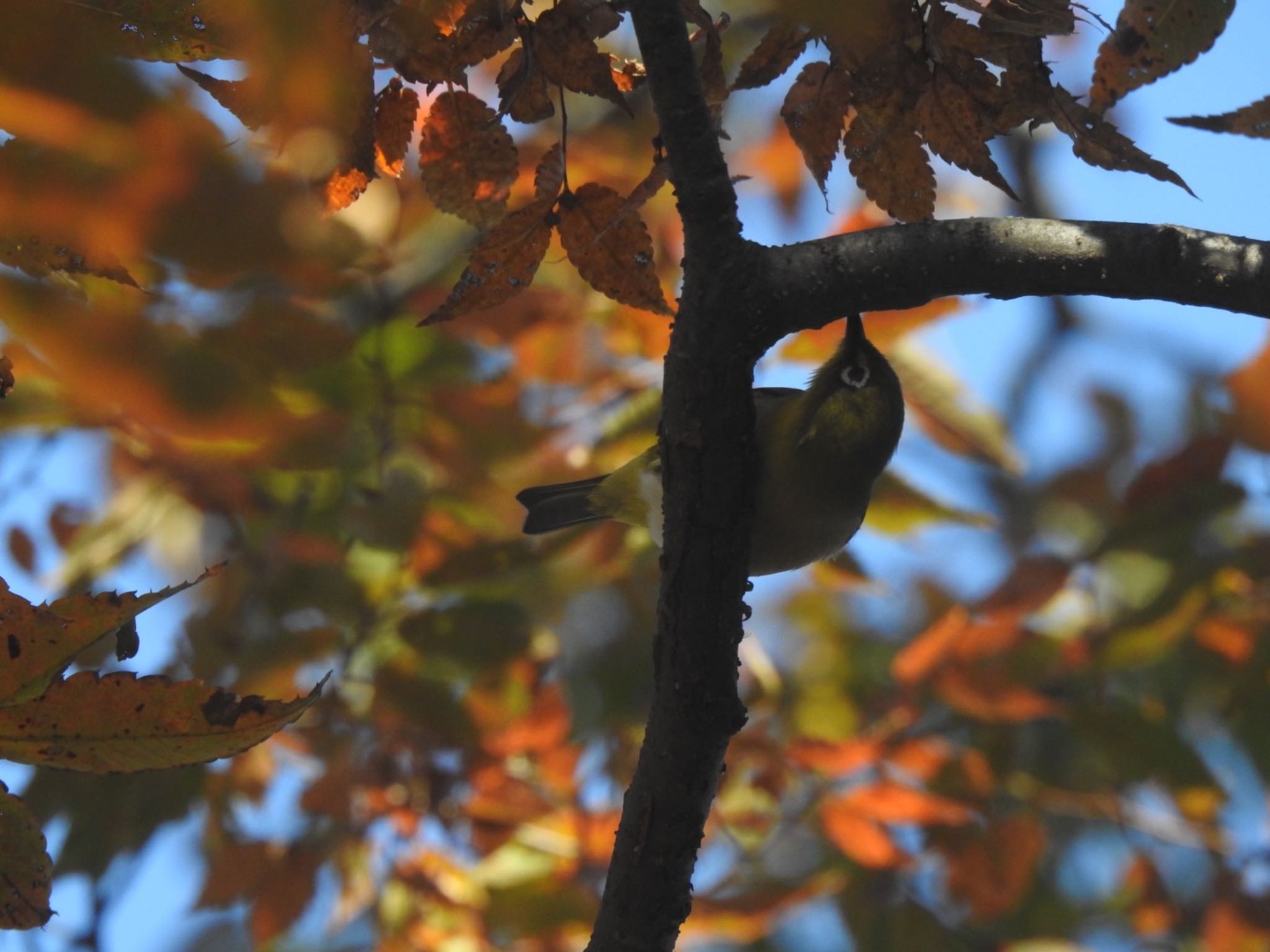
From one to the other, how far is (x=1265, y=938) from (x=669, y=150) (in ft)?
12.5

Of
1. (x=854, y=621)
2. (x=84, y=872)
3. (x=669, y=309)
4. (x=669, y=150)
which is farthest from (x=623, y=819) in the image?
(x=854, y=621)

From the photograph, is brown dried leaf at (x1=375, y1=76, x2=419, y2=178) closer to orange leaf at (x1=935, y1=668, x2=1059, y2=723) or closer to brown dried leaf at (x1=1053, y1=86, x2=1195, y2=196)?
brown dried leaf at (x1=1053, y1=86, x2=1195, y2=196)

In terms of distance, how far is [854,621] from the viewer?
5.46 metres

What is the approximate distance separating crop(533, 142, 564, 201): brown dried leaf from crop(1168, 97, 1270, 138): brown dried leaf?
0.91 metres

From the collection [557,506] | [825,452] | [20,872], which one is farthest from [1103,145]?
[557,506]

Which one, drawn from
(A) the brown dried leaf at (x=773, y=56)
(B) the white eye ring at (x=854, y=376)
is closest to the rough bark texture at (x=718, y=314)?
(A) the brown dried leaf at (x=773, y=56)

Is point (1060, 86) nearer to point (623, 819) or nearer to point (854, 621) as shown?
point (623, 819)

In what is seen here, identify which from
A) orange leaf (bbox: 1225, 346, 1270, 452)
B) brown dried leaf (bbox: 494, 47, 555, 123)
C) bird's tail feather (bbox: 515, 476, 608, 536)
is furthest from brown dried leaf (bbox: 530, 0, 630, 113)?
orange leaf (bbox: 1225, 346, 1270, 452)

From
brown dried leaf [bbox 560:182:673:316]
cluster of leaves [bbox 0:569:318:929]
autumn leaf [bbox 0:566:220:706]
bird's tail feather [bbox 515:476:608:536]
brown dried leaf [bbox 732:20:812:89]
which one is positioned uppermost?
bird's tail feather [bbox 515:476:608:536]

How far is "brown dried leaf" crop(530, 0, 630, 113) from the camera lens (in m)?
1.54

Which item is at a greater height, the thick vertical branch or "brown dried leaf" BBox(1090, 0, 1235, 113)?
"brown dried leaf" BBox(1090, 0, 1235, 113)

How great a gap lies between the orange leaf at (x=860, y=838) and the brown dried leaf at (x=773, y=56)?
265 cm

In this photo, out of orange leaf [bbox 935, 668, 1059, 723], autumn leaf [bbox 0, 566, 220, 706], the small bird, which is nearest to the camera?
autumn leaf [bbox 0, 566, 220, 706]

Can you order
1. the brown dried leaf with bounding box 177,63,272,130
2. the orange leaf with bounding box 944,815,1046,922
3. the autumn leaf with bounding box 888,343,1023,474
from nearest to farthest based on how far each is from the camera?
the brown dried leaf with bounding box 177,63,272,130 < the autumn leaf with bounding box 888,343,1023,474 < the orange leaf with bounding box 944,815,1046,922
